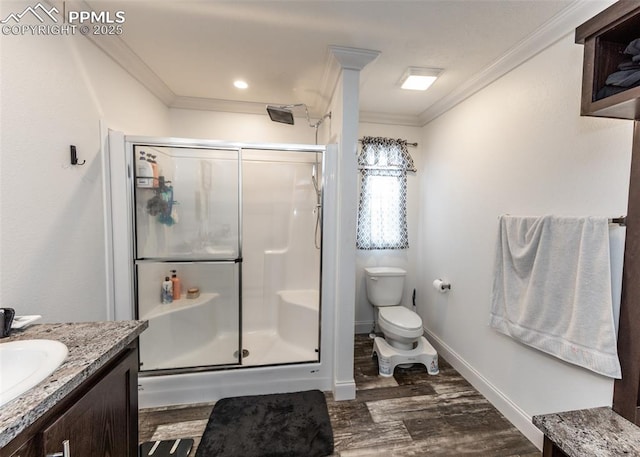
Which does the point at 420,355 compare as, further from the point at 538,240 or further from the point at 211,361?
the point at 211,361

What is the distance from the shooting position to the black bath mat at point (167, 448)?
1494 millimetres

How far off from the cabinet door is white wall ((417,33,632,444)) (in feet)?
6.90

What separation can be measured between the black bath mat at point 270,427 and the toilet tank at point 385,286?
3.51 feet

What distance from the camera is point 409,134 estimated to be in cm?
294

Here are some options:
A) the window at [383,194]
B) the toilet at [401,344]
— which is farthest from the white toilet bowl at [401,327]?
the window at [383,194]

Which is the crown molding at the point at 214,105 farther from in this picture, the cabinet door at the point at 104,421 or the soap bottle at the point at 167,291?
the cabinet door at the point at 104,421

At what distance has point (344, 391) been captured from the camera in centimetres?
196

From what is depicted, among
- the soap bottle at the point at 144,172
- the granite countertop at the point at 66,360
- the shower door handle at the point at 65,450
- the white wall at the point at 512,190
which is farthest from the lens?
the soap bottle at the point at 144,172

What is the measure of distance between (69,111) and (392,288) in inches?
108

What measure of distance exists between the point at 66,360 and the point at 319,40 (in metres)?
1.98

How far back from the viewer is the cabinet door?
2.41ft

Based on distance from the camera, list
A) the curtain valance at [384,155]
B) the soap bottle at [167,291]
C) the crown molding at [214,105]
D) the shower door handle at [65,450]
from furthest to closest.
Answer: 1. the curtain valance at [384,155]
2. the crown molding at [214,105]
3. the soap bottle at [167,291]
4. the shower door handle at [65,450]

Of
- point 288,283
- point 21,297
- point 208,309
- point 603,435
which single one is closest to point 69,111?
point 21,297

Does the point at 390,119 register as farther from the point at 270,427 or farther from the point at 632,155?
the point at 270,427
